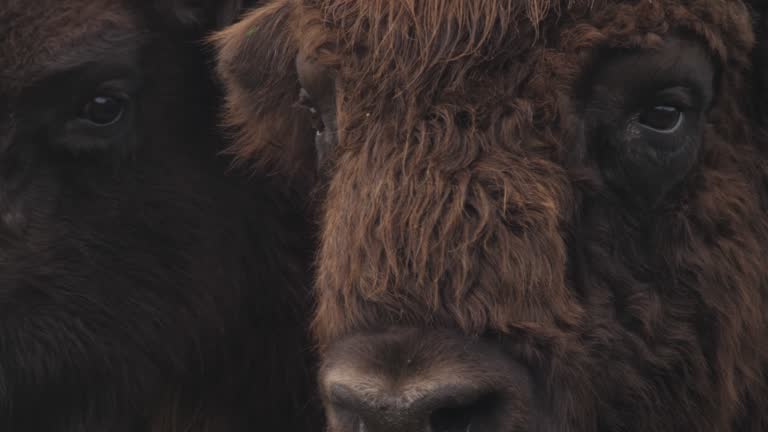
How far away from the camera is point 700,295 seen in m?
3.65

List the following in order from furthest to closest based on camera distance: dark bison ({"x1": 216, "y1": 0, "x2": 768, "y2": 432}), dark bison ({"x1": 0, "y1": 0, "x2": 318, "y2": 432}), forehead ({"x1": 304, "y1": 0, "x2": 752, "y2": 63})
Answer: dark bison ({"x1": 0, "y1": 0, "x2": 318, "y2": 432}) → forehead ({"x1": 304, "y1": 0, "x2": 752, "y2": 63}) → dark bison ({"x1": 216, "y1": 0, "x2": 768, "y2": 432})

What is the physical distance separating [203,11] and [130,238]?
3.12ft

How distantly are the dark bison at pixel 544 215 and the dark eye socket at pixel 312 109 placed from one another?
36cm

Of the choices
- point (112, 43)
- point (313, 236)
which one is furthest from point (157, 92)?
point (313, 236)

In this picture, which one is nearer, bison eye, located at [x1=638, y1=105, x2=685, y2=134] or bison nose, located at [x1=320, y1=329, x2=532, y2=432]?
bison nose, located at [x1=320, y1=329, x2=532, y2=432]

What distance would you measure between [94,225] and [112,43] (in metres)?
0.67

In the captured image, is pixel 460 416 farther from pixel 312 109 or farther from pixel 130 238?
pixel 130 238

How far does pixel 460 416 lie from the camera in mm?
3188

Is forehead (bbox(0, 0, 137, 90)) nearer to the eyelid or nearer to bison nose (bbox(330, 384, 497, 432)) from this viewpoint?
bison nose (bbox(330, 384, 497, 432))

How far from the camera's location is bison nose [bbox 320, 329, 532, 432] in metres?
3.09

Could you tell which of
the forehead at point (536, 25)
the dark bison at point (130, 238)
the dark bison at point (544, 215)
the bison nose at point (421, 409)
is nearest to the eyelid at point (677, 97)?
the dark bison at point (544, 215)

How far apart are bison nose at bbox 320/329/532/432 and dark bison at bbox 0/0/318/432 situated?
1.74 metres

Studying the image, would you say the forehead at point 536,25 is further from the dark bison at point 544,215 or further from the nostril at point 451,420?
the nostril at point 451,420

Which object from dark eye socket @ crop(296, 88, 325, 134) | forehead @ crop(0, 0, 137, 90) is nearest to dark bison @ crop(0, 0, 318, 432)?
forehead @ crop(0, 0, 137, 90)
